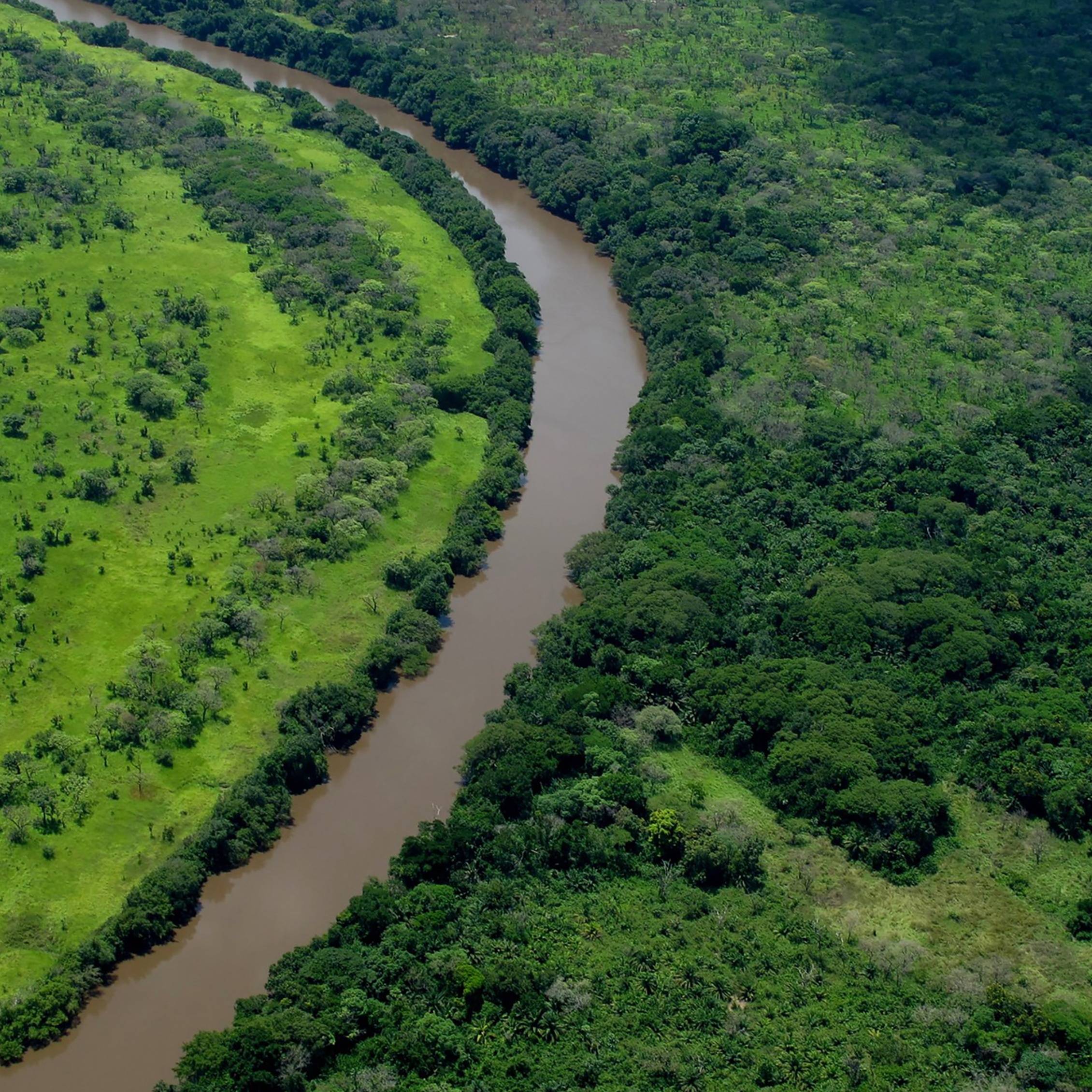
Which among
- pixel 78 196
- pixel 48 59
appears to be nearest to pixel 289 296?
pixel 78 196

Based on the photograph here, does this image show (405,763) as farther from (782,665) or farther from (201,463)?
(201,463)

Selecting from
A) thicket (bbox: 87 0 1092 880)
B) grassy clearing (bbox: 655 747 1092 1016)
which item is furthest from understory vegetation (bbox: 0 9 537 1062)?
grassy clearing (bbox: 655 747 1092 1016)

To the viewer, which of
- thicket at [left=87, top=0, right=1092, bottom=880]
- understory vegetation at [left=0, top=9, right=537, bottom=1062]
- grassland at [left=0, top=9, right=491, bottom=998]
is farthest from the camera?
thicket at [left=87, top=0, right=1092, bottom=880]

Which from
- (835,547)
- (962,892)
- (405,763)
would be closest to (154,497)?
(405,763)

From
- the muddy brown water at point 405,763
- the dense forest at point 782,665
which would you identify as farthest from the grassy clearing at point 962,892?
the muddy brown water at point 405,763

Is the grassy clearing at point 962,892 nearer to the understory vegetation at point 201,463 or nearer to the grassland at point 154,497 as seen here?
the understory vegetation at point 201,463

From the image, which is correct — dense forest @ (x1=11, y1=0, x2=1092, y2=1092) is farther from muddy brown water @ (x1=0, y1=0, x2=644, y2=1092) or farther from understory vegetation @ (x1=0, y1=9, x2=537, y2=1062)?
understory vegetation @ (x1=0, y1=9, x2=537, y2=1062)

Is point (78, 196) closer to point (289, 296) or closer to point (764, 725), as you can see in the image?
point (289, 296)
